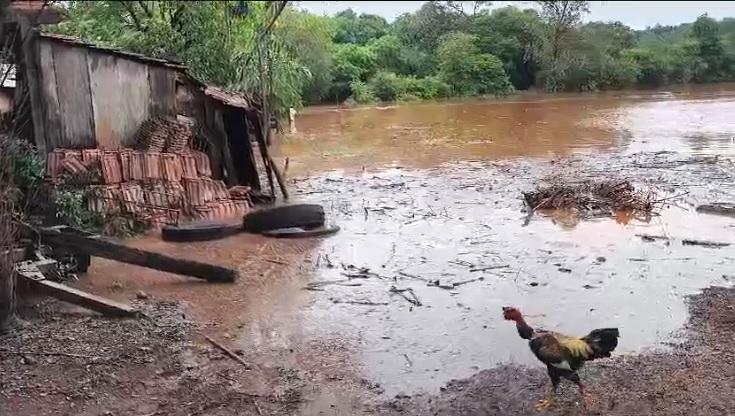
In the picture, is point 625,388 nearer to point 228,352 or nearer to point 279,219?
point 228,352

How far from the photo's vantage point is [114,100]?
→ 1169cm

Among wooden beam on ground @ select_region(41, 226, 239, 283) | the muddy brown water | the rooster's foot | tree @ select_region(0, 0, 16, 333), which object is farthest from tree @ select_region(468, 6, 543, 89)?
the rooster's foot

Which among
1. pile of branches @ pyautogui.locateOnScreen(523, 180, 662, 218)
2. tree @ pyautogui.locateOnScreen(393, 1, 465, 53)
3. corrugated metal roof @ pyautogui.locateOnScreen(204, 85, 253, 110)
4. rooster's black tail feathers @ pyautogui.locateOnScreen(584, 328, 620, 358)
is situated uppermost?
tree @ pyautogui.locateOnScreen(393, 1, 465, 53)

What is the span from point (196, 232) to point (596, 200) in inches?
279

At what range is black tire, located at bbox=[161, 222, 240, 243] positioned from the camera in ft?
37.0

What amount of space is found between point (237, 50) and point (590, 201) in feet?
26.7

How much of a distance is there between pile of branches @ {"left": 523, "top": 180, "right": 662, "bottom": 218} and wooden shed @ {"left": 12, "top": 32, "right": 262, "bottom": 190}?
5446mm

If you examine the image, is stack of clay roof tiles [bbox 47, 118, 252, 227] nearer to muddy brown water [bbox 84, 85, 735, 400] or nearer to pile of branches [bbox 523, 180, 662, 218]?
→ muddy brown water [bbox 84, 85, 735, 400]

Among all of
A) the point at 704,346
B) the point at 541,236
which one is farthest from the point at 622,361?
the point at 541,236

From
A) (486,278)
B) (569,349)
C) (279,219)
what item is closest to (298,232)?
(279,219)

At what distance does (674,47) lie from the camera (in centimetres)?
4622

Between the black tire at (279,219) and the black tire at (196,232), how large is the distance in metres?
0.30

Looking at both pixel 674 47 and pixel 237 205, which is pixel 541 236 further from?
pixel 674 47

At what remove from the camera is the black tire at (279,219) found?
38.8 ft
